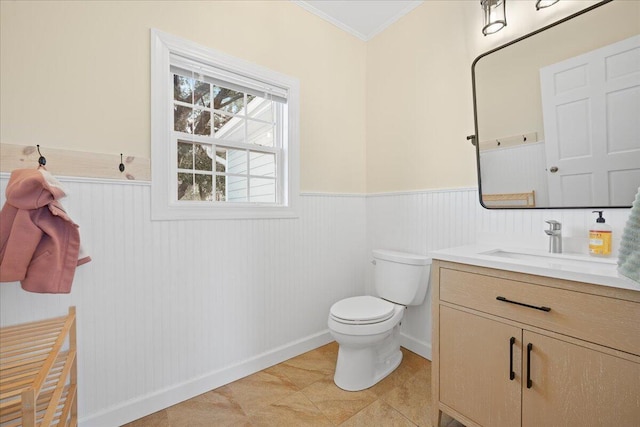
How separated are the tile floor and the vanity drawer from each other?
691 millimetres

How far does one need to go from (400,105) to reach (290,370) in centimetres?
203

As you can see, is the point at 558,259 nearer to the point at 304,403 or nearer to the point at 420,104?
the point at 420,104

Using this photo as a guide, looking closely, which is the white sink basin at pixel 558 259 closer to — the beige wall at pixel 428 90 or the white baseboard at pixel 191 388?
the beige wall at pixel 428 90

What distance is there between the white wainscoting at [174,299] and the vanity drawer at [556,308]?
1101 millimetres

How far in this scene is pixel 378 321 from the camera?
1620mm

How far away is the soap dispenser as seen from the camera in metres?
1.23

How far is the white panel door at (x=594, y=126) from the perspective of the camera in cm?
120

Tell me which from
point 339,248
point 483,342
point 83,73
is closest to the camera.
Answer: point 483,342

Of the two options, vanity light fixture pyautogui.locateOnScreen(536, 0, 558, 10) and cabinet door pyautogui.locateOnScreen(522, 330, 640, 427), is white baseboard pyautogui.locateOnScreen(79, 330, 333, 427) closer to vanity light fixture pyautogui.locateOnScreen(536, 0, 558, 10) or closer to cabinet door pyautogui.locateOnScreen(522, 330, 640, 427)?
cabinet door pyautogui.locateOnScreen(522, 330, 640, 427)

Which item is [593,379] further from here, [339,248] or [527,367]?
[339,248]

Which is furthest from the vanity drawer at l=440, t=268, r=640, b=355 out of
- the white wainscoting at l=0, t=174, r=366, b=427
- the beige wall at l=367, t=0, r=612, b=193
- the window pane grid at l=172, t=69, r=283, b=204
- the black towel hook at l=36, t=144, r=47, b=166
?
the black towel hook at l=36, t=144, r=47, b=166

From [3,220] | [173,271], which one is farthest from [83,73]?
[173,271]

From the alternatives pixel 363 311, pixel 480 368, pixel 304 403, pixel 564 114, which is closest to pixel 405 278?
pixel 363 311

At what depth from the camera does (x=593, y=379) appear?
933 mm
